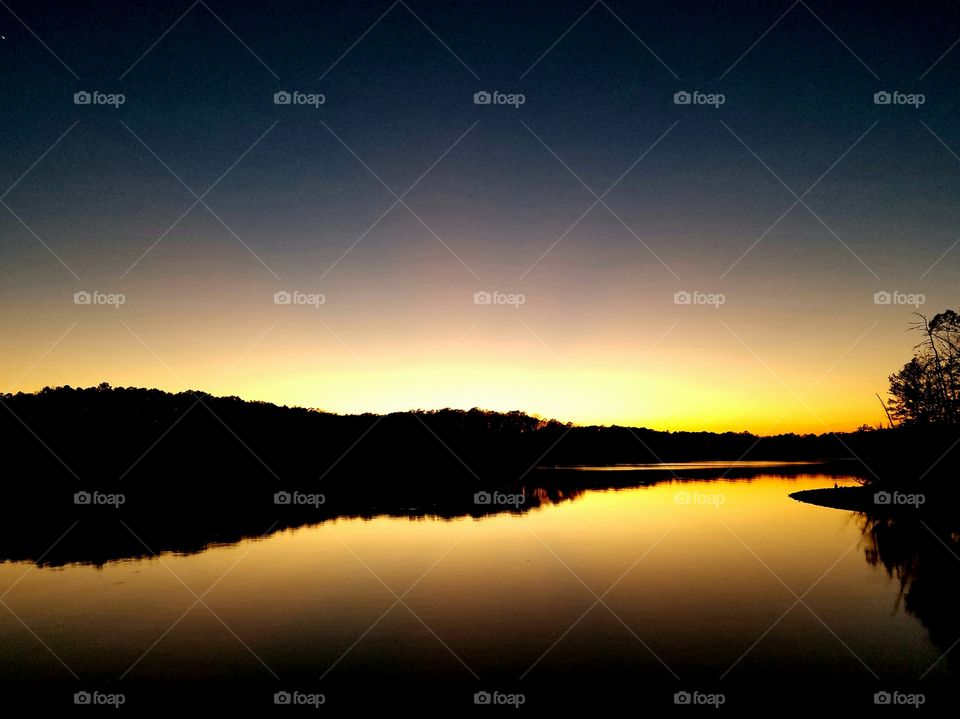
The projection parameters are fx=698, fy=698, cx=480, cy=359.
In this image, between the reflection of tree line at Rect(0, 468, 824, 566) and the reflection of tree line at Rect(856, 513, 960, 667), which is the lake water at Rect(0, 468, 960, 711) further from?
the reflection of tree line at Rect(0, 468, 824, 566)

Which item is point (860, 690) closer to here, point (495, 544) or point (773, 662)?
point (773, 662)

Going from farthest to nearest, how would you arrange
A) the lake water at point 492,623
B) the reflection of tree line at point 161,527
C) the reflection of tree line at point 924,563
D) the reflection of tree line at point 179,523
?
1. the reflection of tree line at point 179,523
2. the reflection of tree line at point 161,527
3. the reflection of tree line at point 924,563
4. the lake water at point 492,623

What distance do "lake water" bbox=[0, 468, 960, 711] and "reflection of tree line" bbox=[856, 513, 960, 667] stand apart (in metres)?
0.13

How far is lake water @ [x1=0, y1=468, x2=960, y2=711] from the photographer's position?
13453 mm

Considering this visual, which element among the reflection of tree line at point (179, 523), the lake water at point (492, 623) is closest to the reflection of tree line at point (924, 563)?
the lake water at point (492, 623)

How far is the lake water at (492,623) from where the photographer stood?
1345 centimetres

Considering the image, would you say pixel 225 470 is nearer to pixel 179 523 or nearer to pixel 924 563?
pixel 179 523

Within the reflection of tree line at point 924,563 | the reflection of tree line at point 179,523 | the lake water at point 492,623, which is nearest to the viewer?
the lake water at point 492,623

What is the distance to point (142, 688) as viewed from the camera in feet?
43.7

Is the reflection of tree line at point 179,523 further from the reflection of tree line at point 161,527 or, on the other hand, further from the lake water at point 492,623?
the lake water at point 492,623

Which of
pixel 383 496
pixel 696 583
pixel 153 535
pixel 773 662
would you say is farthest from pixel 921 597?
pixel 383 496

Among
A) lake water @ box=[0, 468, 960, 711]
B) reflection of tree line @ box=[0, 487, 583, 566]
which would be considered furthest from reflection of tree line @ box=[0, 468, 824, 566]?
lake water @ box=[0, 468, 960, 711]

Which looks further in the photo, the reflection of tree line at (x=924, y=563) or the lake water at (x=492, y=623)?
the reflection of tree line at (x=924, y=563)

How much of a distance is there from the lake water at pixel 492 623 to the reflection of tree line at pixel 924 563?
128 millimetres
